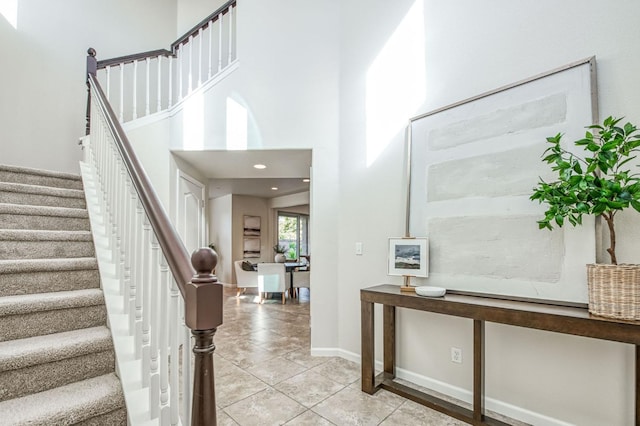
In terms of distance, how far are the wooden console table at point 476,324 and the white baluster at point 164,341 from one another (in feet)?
5.08

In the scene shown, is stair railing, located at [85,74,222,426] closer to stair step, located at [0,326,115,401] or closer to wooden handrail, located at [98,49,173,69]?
stair step, located at [0,326,115,401]

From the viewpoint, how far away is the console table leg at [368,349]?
7.71ft

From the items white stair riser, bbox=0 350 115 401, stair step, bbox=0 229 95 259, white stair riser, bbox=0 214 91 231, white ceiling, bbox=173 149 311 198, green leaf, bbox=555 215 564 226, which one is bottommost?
white stair riser, bbox=0 350 115 401

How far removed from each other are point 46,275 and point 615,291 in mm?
2977

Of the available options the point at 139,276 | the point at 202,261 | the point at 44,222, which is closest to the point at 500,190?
the point at 202,261

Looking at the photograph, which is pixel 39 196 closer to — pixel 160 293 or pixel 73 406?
pixel 73 406

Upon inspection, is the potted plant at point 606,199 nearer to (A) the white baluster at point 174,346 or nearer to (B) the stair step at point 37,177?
(A) the white baluster at point 174,346

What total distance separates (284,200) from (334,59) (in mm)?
5573

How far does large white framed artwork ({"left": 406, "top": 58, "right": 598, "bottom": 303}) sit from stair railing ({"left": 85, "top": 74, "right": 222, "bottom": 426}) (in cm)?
186

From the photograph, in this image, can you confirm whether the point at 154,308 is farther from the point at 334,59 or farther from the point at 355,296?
the point at 334,59

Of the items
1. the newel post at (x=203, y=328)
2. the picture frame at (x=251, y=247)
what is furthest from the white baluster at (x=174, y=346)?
the picture frame at (x=251, y=247)

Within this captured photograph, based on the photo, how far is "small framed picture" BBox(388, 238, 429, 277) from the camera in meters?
2.32

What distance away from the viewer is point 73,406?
123 cm

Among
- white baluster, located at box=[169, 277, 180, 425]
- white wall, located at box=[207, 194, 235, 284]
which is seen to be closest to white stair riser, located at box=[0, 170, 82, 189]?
white baluster, located at box=[169, 277, 180, 425]
